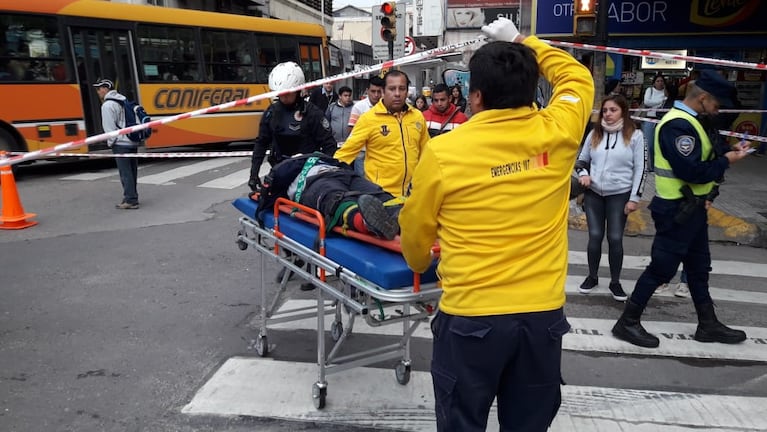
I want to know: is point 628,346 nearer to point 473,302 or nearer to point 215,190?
point 473,302

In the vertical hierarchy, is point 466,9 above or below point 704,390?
above

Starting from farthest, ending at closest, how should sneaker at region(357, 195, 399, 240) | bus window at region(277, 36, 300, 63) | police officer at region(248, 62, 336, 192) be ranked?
bus window at region(277, 36, 300, 63)
police officer at region(248, 62, 336, 192)
sneaker at region(357, 195, 399, 240)

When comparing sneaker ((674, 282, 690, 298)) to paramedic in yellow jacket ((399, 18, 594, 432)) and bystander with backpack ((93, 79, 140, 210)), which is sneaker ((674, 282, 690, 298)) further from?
bystander with backpack ((93, 79, 140, 210))

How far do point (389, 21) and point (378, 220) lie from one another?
11034mm

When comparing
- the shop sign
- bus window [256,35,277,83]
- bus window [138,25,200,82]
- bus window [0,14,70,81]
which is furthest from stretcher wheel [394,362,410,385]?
bus window [256,35,277,83]

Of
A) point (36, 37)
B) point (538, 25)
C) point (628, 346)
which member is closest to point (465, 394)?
point (628, 346)

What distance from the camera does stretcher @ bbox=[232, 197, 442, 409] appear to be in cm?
289

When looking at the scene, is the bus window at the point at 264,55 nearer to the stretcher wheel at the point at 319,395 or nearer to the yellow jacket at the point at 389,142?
the yellow jacket at the point at 389,142

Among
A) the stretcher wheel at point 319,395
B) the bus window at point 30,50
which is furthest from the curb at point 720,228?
the bus window at point 30,50

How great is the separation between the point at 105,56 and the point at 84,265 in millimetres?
7464

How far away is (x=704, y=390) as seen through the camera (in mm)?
3986

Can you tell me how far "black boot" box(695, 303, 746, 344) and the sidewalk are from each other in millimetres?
3394

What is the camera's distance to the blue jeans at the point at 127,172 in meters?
8.87

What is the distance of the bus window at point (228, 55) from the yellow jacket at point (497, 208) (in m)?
13.0
